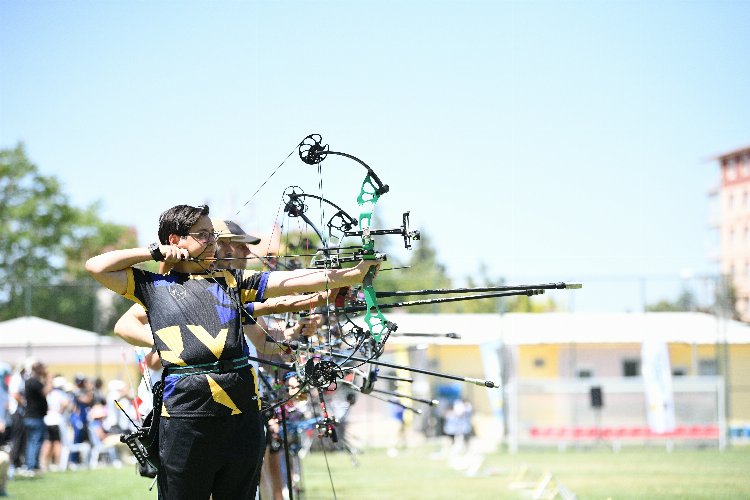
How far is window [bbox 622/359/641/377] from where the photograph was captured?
3334cm

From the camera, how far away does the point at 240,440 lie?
457 cm

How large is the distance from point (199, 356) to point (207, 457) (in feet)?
1.33

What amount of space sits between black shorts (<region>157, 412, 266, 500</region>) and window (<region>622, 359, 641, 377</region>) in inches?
1171

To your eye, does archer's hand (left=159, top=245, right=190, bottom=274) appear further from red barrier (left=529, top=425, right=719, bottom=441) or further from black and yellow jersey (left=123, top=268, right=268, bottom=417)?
red barrier (left=529, top=425, right=719, bottom=441)

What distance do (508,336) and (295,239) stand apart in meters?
19.9

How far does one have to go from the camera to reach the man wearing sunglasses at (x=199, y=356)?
4512 mm

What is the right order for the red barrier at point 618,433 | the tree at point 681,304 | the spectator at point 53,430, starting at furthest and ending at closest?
the tree at point 681,304
the red barrier at point 618,433
the spectator at point 53,430

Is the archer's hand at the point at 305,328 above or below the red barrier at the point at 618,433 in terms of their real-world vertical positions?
above

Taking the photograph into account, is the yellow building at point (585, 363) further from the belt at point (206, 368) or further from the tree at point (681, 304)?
the belt at point (206, 368)

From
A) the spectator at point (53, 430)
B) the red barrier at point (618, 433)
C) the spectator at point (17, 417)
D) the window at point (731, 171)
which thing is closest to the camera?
the spectator at point (17, 417)

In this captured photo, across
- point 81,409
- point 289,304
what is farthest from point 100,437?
point 289,304

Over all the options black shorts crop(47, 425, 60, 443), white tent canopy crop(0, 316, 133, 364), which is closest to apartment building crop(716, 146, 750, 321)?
white tent canopy crop(0, 316, 133, 364)

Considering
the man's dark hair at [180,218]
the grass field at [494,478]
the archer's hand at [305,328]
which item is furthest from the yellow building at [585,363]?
the man's dark hair at [180,218]

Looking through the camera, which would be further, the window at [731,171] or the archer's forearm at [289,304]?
the window at [731,171]
